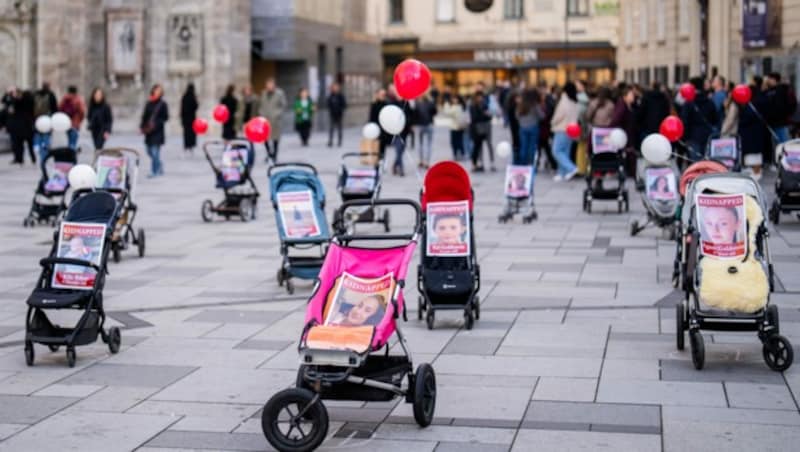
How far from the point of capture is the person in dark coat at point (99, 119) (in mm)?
29359

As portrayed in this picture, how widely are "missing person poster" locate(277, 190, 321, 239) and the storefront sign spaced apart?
58.8m

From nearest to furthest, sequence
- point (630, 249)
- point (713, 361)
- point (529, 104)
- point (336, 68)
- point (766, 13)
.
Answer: point (713, 361) → point (630, 249) → point (529, 104) → point (766, 13) → point (336, 68)

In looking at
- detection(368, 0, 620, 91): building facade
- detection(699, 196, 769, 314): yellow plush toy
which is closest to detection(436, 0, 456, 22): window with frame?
detection(368, 0, 620, 91): building facade

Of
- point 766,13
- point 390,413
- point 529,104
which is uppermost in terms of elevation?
point 766,13

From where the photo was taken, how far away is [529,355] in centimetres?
1041

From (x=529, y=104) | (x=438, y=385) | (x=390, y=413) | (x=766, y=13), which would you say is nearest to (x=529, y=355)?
(x=438, y=385)

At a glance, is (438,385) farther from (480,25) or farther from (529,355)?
(480,25)

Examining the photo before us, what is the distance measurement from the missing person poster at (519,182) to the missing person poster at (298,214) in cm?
562

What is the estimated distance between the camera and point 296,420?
7.73 metres

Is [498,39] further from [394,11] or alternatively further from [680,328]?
[680,328]

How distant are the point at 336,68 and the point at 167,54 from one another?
9.96 meters

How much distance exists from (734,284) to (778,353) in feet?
1.79

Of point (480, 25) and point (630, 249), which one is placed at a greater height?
point (480, 25)

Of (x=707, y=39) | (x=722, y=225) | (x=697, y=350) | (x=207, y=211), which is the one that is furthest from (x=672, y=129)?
(x=707, y=39)
